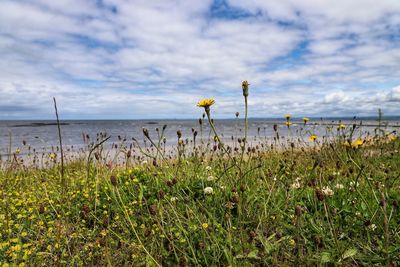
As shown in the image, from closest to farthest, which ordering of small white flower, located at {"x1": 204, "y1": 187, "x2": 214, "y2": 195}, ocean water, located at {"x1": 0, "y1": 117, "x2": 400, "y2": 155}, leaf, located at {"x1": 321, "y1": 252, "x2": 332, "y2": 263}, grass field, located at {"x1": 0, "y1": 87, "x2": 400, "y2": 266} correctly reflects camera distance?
leaf, located at {"x1": 321, "y1": 252, "x2": 332, "y2": 263}, grass field, located at {"x1": 0, "y1": 87, "x2": 400, "y2": 266}, small white flower, located at {"x1": 204, "y1": 187, "x2": 214, "y2": 195}, ocean water, located at {"x1": 0, "y1": 117, "x2": 400, "y2": 155}

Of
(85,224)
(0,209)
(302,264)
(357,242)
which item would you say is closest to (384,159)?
(357,242)

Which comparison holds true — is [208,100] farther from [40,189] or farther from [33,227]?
[40,189]

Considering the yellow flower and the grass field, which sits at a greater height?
the yellow flower

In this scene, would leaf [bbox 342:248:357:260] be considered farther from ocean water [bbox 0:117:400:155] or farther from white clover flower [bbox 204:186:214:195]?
ocean water [bbox 0:117:400:155]

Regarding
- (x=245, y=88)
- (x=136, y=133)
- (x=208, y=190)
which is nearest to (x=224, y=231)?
(x=208, y=190)

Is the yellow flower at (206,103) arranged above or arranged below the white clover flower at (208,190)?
above

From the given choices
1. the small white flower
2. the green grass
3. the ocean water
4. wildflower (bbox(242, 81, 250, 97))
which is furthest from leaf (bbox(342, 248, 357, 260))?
the ocean water

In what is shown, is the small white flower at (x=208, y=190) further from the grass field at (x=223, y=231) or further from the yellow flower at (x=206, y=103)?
the yellow flower at (x=206, y=103)

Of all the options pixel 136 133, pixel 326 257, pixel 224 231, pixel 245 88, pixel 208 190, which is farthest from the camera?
pixel 136 133

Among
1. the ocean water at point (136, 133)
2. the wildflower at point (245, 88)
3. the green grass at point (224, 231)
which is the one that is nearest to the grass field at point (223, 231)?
the green grass at point (224, 231)

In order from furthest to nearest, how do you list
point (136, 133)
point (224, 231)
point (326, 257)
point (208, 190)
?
point (136, 133)
point (208, 190)
point (224, 231)
point (326, 257)

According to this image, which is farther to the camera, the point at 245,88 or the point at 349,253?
the point at 245,88

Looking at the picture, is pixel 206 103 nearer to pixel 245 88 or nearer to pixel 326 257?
pixel 245 88

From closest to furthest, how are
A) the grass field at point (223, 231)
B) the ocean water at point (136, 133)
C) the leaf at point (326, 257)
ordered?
the leaf at point (326, 257) < the grass field at point (223, 231) < the ocean water at point (136, 133)
